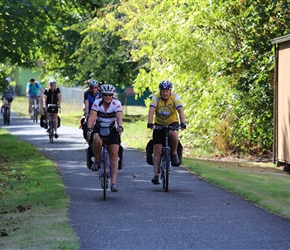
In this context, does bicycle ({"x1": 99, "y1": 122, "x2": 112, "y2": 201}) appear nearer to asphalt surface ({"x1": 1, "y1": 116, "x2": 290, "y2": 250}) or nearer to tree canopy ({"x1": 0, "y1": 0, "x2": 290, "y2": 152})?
asphalt surface ({"x1": 1, "y1": 116, "x2": 290, "y2": 250})

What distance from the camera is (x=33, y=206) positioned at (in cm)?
1338

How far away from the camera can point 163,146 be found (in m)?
15.1

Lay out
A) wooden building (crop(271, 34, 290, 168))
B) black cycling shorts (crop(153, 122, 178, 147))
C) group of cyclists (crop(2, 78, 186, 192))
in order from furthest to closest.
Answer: wooden building (crop(271, 34, 290, 168)) → black cycling shorts (crop(153, 122, 178, 147)) → group of cyclists (crop(2, 78, 186, 192))

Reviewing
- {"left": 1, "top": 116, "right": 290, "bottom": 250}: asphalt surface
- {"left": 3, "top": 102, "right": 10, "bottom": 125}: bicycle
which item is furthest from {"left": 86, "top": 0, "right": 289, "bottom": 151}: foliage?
{"left": 3, "top": 102, "right": 10, "bottom": 125}: bicycle

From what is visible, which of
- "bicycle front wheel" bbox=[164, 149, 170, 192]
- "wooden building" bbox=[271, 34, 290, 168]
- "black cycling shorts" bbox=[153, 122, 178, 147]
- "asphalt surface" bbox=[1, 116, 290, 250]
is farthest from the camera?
"wooden building" bbox=[271, 34, 290, 168]

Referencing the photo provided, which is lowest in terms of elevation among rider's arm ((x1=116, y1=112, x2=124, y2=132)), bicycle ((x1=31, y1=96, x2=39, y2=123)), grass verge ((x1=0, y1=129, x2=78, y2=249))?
grass verge ((x1=0, y1=129, x2=78, y2=249))

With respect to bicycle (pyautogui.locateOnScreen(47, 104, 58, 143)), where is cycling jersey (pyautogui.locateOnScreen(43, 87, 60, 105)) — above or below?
above

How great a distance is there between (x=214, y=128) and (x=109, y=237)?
15669 millimetres

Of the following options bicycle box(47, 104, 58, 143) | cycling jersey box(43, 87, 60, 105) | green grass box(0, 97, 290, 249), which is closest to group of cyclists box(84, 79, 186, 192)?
green grass box(0, 97, 290, 249)

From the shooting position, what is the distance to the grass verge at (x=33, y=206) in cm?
1025

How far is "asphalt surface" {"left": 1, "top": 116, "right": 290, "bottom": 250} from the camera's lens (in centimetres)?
1005

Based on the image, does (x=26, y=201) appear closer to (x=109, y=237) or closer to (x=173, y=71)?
(x=109, y=237)

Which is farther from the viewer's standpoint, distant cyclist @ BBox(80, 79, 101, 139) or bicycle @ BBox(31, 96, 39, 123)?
bicycle @ BBox(31, 96, 39, 123)

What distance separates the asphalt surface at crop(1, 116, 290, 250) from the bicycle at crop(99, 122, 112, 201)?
27 cm
